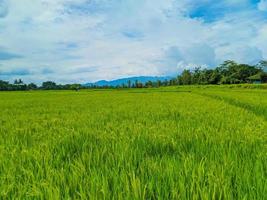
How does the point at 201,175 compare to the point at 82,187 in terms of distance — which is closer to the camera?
the point at 82,187

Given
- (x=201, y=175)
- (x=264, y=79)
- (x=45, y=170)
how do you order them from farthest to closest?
1. (x=264, y=79)
2. (x=45, y=170)
3. (x=201, y=175)

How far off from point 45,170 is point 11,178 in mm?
287

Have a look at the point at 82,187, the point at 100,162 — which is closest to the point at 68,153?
A: the point at 100,162

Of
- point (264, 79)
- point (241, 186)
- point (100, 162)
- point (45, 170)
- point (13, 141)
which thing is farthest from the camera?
point (264, 79)

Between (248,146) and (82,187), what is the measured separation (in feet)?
6.86

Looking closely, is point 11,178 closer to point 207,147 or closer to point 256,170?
point 256,170

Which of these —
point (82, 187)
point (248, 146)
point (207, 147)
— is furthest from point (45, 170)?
point (248, 146)

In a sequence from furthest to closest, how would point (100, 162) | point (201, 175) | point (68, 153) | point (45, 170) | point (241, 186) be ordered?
1. point (68, 153)
2. point (100, 162)
3. point (45, 170)
4. point (201, 175)
5. point (241, 186)

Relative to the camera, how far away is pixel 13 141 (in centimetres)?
409

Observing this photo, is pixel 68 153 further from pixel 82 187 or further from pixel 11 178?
pixel 82 187

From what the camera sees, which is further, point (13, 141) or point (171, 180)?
point (13, 141)

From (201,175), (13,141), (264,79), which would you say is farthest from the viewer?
(264,79)

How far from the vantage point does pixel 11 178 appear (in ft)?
7.60

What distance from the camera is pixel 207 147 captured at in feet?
11.0
